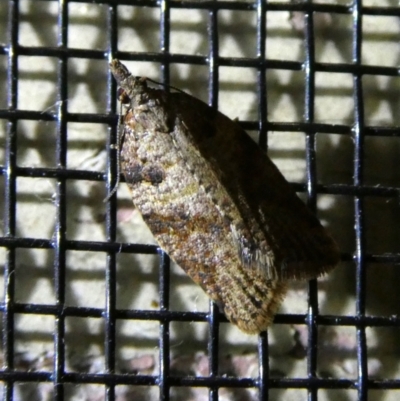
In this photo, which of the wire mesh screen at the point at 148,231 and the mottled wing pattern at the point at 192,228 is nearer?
the mottled wing pattern at the point at 192,228

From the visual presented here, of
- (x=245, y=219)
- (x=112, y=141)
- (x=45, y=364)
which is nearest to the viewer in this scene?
(x=245, y=219)

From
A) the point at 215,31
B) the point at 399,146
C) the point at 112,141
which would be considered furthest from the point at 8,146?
the point at 399,146

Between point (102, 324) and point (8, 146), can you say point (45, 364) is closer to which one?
point (102, 324)

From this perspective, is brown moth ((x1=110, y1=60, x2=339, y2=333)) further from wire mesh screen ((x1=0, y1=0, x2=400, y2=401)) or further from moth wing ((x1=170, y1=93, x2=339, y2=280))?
wire mesh screen ((x1=0, y1=0, x2=400, y2=401))

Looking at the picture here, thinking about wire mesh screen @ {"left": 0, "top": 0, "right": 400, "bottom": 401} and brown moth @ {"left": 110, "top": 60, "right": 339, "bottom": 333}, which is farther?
wire mesh screen @ {"left": 0, "top": 0, "right": 400, "bottom": 401}

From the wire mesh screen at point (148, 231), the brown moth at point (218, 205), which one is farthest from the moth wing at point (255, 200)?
the wire mesh screen at point (148, 231)

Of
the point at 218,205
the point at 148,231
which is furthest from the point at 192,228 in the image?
the point at 148,231

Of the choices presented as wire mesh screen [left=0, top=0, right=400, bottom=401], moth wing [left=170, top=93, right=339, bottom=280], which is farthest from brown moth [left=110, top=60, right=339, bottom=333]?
wire mesh screen [left=0, top=0, right=400, bottom=401]

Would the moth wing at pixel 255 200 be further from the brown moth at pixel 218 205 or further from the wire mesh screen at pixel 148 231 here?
the wire mesh screen at pixel 148 231
